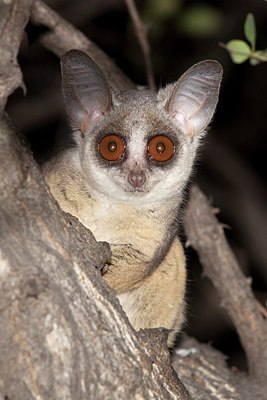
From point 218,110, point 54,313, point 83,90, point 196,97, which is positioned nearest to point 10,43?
point 83,90

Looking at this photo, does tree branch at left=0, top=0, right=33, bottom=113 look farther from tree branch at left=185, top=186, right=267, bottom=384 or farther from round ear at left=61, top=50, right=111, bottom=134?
tree branch at left=185, top=186, right=267, bottom=384

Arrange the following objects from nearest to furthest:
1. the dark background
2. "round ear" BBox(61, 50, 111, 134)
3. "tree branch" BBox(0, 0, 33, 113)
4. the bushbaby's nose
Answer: "tree branch" BBox(0, 0, 33, 113) → "round ear" BBox(61, 50, 111, 134) → the bushbaby's nose → the dark background

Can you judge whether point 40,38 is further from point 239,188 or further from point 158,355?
point 239,188

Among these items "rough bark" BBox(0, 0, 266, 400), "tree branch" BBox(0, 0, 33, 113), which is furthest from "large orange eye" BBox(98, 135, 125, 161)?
"rough bark" BBox(0, 0, 266, 400)

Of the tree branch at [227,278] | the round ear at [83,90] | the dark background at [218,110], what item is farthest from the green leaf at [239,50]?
the dark background at [218,110]

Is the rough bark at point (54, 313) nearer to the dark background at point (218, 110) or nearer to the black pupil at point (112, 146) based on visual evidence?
the black pupil at point (112, 146)

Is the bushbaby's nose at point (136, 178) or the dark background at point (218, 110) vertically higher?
the bushbaby's nose at point (136, 178)
